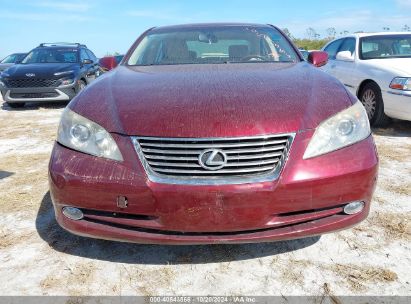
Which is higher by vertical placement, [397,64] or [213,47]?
[213,47]

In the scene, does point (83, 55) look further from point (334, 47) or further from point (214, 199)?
point (214, 199)

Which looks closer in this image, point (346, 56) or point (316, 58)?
point (316, 58)

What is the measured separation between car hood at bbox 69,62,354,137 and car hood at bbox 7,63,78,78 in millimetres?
6318

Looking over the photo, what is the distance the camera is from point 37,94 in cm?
834

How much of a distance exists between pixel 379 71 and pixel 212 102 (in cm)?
417

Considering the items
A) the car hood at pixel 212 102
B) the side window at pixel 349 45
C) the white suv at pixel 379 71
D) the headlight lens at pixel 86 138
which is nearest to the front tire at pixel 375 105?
the white suv at pixel 379 71

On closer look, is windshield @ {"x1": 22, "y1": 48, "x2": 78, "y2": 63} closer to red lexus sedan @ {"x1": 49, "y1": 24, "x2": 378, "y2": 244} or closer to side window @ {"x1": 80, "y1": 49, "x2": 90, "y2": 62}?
side window @ {"x1": 80, "y1": 49, "x2": 90, "y2": 62}

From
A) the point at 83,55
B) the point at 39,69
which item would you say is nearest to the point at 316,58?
the point at 39,69

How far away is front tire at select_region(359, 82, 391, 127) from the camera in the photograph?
5.45 metres

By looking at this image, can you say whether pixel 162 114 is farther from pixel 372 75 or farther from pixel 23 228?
pixel 372 75


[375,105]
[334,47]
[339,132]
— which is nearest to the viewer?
[339,132]

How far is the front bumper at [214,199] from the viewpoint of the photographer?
188cm

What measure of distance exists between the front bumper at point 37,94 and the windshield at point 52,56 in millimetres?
1277

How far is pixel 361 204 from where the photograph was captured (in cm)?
210
